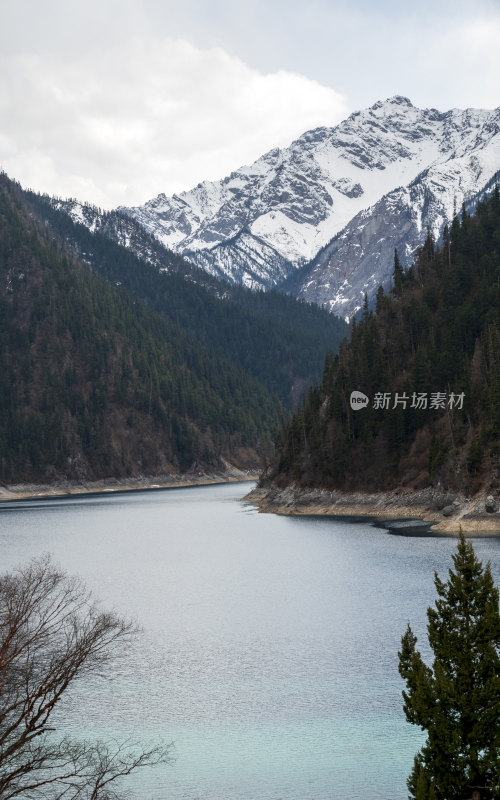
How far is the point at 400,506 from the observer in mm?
136375

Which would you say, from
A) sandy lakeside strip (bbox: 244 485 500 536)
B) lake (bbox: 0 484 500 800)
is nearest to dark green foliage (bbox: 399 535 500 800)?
lake (bbox: 0 484 500 800)

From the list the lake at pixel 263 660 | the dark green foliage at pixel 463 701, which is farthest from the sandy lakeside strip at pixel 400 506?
the dark green foliage at pixel 463 701

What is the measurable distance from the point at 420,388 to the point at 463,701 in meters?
130

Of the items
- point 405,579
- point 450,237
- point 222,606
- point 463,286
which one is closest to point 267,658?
point 222,606

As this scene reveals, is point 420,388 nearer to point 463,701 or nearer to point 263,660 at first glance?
point 263,660

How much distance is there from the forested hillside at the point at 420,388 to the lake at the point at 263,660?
26.6 m

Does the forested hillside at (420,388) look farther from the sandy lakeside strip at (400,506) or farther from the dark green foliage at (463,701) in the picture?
the dark green foliage at (463,701)

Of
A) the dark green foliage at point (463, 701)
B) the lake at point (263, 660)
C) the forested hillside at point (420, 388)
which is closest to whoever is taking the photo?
the dark green foliage at point (463, 701)

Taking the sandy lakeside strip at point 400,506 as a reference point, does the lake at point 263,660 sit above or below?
below

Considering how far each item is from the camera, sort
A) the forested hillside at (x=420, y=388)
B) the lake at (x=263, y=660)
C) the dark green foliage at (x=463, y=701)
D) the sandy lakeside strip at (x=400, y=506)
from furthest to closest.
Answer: the forested hillside at (x=420, y=388), the sandy lakeside strip at (x=400, y=506), the lake at (x=263, y=660), the dark green foliage at (x=463, y=701)

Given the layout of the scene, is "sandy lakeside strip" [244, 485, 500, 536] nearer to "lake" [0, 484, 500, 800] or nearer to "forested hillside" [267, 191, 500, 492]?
"forested hillside" [267, 191, 500, 492]

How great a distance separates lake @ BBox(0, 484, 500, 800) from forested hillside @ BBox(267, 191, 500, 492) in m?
26.6

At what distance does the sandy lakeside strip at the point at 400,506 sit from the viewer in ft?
356

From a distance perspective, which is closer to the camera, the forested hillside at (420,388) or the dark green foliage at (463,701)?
the dark green foliage at (463,701)
